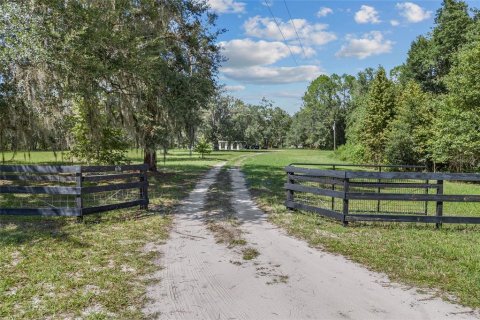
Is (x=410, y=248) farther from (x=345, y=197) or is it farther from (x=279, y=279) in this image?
(x=279, y=279)

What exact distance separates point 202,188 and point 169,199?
312cm

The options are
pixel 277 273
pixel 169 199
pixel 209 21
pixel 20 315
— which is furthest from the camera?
pixel 209 21

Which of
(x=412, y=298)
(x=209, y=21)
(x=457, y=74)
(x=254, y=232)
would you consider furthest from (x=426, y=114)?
(x=412, y=298)

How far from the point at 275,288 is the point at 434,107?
2935 centimetres

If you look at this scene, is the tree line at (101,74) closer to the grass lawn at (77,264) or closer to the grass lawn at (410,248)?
the grass lawn at (77,264)

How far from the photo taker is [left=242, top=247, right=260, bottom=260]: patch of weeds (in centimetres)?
579

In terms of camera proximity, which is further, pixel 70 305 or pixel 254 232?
pixel 254 232

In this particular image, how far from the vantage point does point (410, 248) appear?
20.1ft

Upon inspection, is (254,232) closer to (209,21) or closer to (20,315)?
(20,315)

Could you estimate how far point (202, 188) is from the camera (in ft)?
48.1

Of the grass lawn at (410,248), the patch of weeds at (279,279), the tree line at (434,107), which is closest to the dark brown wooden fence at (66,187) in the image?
the grass lawn at (410,248)

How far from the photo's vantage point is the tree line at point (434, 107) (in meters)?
23.9

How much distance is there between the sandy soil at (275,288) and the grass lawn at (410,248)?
34cm

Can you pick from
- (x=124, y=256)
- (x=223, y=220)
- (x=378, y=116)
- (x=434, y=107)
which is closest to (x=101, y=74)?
(x=223, y=220)
